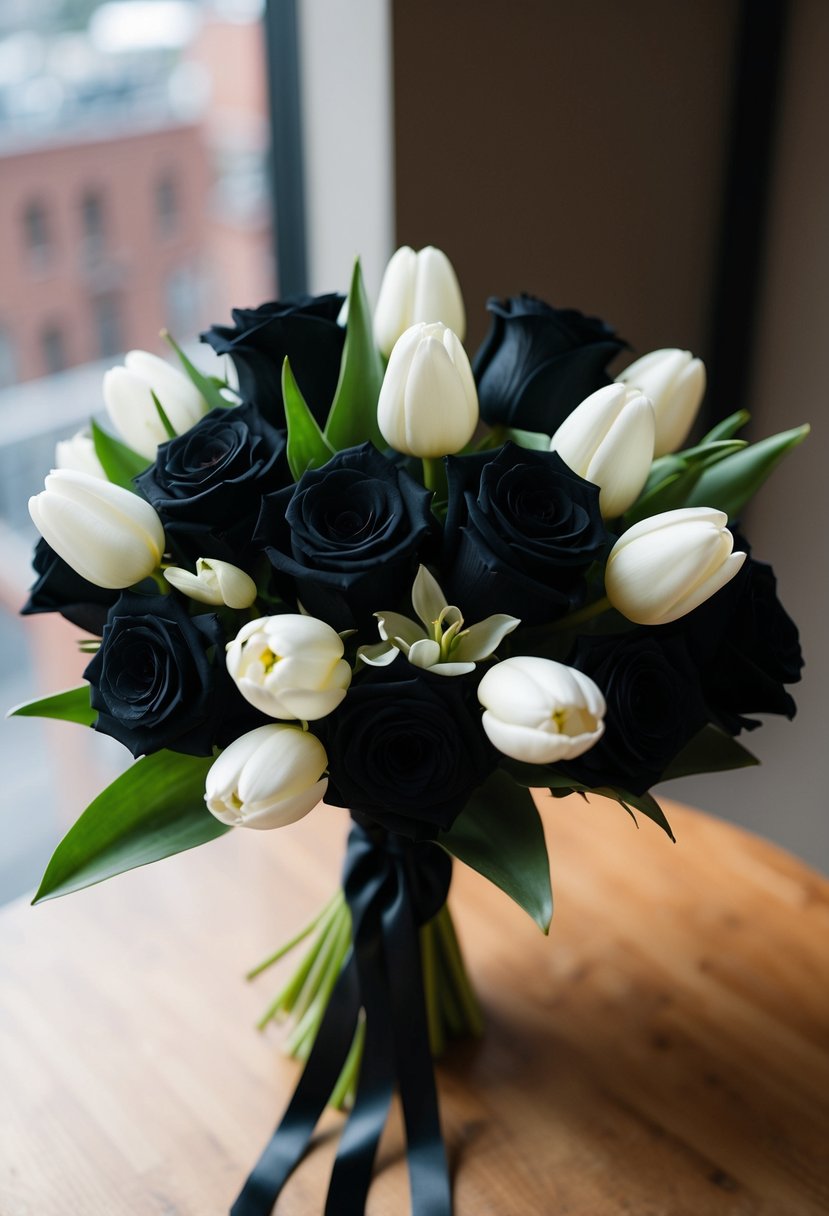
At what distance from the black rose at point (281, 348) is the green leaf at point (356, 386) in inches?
0.9

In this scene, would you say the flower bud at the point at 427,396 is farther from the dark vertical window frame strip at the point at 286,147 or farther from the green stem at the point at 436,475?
the dark vertical window frame strip at the point at 286,147

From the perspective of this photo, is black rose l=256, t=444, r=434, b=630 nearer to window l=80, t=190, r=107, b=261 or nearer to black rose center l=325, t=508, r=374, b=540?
black rose center l=325, t=508, r=374, b=540

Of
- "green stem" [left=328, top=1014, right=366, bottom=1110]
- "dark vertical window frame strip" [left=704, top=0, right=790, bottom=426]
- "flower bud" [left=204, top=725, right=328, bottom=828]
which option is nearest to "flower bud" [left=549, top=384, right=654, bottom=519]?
"flower bud" [left=204, top=725, right=328, bottom=828]

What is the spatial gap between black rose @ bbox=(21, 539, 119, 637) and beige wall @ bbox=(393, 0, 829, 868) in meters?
Result: 0.57

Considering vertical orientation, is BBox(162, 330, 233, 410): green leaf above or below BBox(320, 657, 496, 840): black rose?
above

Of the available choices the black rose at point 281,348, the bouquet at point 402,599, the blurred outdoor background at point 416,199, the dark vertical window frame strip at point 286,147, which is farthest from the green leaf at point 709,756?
the dark vertical window frame strip at point 286,147

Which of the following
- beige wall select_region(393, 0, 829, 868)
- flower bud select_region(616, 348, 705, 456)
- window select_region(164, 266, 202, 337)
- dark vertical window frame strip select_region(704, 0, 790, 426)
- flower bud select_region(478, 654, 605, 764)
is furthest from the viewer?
window select_region(164, 266, 202, 337)

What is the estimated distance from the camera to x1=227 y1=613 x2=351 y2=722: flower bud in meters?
0.55

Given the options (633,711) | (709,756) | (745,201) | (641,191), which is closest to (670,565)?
(633,711)

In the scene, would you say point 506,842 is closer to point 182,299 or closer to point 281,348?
point 281,348

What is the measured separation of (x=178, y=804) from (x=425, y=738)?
0.63 ft

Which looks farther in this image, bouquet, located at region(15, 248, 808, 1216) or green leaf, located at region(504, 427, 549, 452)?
green leaf, located at region(504, 427, 549, 452)

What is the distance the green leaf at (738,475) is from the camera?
748 mm

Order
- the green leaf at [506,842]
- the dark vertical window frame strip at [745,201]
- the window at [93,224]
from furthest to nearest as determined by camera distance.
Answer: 1. the window at [93,224]
2. the dark vertical window frame strip at [745,201]
3. the green leaf at [506,842]
